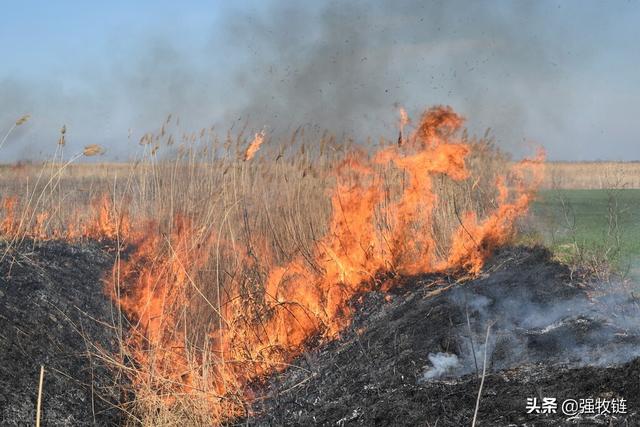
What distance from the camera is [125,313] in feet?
29.6

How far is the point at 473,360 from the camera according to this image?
219 inches

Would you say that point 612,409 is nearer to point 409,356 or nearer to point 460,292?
point 409,356

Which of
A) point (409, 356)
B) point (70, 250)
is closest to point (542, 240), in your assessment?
point (409, 356)

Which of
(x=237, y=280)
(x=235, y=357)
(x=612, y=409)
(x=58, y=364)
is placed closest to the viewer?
(x=612, y=409)

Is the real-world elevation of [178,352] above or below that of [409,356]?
below

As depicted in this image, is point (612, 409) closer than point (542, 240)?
Yes

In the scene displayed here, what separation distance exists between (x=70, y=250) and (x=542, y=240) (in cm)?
606

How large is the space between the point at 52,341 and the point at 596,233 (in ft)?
33.8

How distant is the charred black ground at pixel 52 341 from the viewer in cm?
616

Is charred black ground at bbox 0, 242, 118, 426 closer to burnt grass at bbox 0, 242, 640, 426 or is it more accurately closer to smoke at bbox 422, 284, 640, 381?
burnt grass at bbox 0, 242, 640, 426

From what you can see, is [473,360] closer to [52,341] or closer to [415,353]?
[415,353]

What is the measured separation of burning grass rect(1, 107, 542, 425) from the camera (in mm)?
8164

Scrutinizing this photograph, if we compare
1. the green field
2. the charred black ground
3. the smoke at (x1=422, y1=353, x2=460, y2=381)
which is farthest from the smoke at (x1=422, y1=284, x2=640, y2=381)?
the charred black ground

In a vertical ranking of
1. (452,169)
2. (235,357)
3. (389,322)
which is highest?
(452,169)
